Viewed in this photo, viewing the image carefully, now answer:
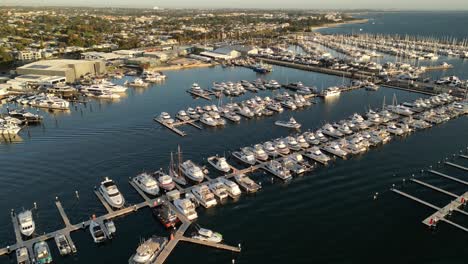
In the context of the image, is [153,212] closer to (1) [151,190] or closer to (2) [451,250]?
(1) [151,190]

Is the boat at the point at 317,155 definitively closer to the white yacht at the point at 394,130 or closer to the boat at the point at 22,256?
the white yacht at the point at 394,130

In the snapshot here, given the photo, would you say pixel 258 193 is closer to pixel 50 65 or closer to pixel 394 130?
pixel 394 130

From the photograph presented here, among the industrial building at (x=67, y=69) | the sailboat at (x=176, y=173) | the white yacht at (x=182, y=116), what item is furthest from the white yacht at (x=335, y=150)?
the industrial building at (x=67, y=69)

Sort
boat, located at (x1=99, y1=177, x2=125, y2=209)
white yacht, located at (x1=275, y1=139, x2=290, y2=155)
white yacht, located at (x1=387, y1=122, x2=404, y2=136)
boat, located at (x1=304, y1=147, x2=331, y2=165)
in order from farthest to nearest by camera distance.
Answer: white yacht, located at (x1=387, y1=122, x2=404, y2=136)
white yacht, located at (x1=275, y1=139, x2=290, y2=155)
boat, located at (x1=304, y1=147, x2=331, y2=165)
boat, located at (x1=99, y1=177, x2=125, y2=209)

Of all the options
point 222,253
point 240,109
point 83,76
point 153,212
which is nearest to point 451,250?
point 222,253

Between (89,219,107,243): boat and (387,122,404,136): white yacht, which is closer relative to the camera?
(89,219,107,243): boat

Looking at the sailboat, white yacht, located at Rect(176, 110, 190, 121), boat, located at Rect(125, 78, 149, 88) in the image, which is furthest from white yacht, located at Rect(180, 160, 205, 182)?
boat, located at Rect(125, 78, 149, 88)

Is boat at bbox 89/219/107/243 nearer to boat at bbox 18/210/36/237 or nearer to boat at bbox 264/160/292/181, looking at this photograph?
boat at bbox 18/210/36/237
